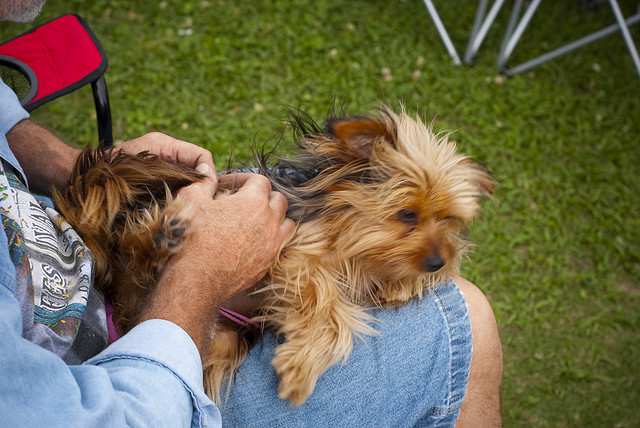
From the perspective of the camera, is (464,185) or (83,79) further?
(83,79)

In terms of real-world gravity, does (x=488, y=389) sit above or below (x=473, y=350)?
below

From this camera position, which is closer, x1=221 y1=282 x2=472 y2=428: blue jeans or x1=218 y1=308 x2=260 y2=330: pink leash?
x1=221 y1=282 x2=472 y2=428: blue jeans

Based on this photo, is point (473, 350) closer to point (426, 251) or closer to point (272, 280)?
point (426, 251)

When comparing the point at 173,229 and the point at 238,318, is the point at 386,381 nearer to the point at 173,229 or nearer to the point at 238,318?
the point at 238,318

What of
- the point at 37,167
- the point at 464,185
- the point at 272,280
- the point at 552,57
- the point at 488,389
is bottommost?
the point at 552,57

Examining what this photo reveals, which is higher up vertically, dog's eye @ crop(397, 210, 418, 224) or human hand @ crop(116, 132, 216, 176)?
human hand @ crop(116, 132, 216, 176)

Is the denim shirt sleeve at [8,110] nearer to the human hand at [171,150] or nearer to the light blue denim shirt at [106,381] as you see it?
the human hand at [171,150]

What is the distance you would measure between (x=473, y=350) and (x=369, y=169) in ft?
2.60

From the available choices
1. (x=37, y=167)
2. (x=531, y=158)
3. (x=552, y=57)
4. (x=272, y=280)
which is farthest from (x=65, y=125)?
(x=552, y=57)

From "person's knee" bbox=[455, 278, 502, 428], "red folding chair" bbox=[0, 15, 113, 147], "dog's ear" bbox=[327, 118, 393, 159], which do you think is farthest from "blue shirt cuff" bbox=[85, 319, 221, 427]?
"red folding chair" bbox=[0, 15, 113, 147]

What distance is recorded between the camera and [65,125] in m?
3.74

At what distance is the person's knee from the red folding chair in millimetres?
1846

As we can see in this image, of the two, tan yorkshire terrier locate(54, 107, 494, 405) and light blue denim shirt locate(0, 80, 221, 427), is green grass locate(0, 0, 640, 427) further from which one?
light blue denim shirt locate(0, 80, 221, 427)

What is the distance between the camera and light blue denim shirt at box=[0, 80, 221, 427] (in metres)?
0.96
